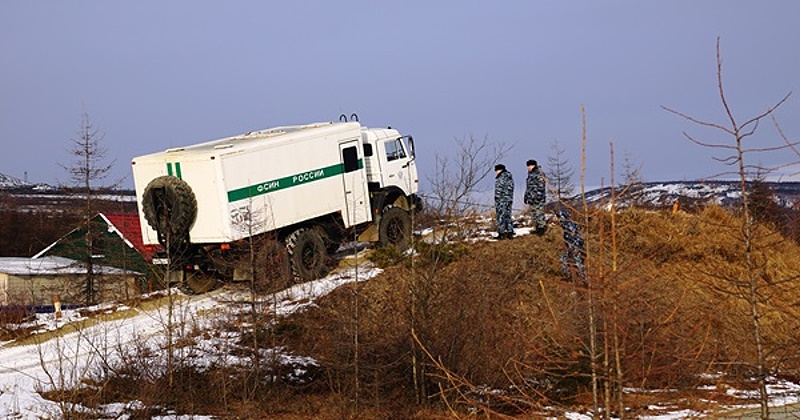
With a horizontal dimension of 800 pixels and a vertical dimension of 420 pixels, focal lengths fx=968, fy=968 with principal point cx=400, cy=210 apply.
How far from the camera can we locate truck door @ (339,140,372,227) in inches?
929

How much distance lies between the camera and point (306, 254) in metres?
22.8

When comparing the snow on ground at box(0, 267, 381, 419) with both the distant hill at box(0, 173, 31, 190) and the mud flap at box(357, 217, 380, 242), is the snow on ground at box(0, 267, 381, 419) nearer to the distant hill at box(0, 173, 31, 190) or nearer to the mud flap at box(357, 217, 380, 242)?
the mud flap at box(357, 217, 380, 242)

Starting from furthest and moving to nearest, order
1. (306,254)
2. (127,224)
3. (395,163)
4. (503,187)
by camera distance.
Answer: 1. (127,224)
2. (395,163)
3. (503,187)
4. (306,254)

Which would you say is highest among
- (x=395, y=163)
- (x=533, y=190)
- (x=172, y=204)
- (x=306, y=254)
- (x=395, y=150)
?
(x=395, y=150)

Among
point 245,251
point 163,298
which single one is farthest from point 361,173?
point 163,298

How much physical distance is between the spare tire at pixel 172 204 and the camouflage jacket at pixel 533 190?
26.6 ft

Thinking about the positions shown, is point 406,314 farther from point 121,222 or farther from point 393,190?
point 121,222

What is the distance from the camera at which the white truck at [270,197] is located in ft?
69.0

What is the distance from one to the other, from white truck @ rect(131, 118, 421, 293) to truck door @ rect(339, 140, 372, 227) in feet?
0.08

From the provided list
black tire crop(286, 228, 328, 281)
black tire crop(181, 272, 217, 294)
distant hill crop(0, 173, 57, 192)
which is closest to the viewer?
black tire crop(286, 228, 328, 281)

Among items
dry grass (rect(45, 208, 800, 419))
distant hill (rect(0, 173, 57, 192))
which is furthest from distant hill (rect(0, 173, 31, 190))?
dry grass (rect(45, 208, 800, 419))

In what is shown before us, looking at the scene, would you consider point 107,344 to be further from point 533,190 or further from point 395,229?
point 533,190

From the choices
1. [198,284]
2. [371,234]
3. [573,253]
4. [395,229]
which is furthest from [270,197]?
[573,253]

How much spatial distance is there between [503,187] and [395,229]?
304cm
